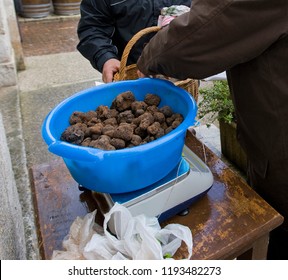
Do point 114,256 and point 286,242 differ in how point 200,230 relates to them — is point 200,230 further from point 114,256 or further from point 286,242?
point 286,242

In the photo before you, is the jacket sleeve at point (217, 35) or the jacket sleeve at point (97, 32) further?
the jacket sleeve at point (97, 32)

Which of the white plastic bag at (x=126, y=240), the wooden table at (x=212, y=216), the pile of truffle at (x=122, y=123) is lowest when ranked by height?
the wooden table at (x=212, y=216)

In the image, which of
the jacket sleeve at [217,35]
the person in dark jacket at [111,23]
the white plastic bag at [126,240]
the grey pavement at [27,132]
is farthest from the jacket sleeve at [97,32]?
the white plastic bag at [126,240]

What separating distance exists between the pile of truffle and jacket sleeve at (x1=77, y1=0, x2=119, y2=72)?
2.56ft

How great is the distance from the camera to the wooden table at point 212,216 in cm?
121

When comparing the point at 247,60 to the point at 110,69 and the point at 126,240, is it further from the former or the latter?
the point at 110,69

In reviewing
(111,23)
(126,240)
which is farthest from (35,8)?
(126,240)

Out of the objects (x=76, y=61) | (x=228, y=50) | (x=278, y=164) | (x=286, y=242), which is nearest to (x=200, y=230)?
(x=278, y=164)

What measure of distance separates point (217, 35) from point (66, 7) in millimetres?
7338

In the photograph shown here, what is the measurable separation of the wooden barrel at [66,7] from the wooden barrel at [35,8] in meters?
0.17

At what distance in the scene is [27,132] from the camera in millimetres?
3623

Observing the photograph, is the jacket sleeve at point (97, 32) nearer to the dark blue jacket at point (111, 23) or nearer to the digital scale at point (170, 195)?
the dark blue jacket at point (111, 23)

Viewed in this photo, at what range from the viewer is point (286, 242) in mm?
1808

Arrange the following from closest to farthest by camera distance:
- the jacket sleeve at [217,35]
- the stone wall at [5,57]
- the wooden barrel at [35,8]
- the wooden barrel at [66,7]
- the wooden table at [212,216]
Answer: the jacket sleeve at [217,35]
the wooden table at [212,216]
the stone wall at [5,57]
the wooden barrel at [35,8]
the wooden barrel at [66,7]
